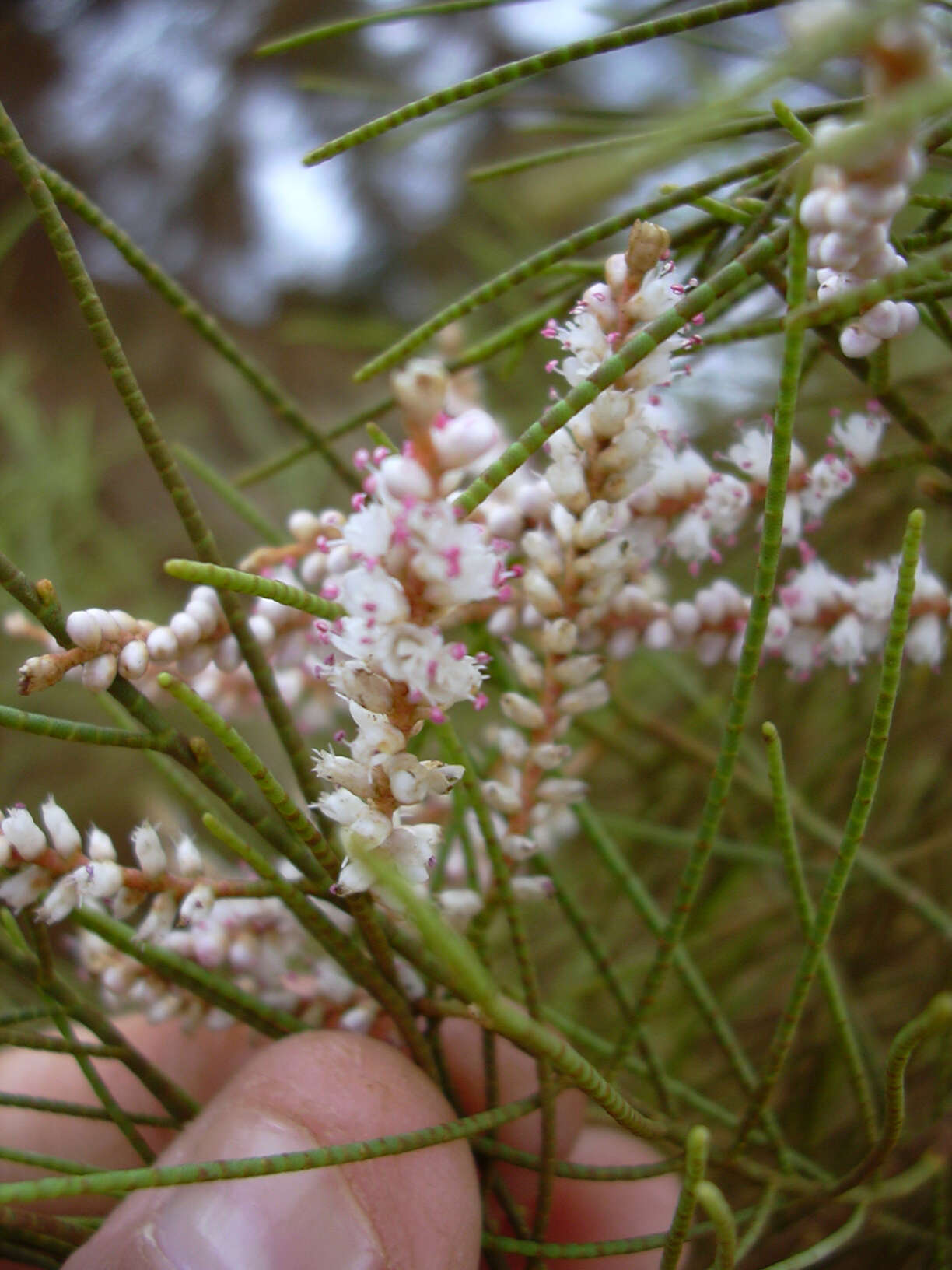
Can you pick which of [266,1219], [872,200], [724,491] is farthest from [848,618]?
[266,1219]

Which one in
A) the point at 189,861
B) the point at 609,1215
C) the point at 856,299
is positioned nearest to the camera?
the point at 856,299

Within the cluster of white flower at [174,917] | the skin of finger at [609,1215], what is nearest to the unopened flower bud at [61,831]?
the cluster of white flower at [174,917]

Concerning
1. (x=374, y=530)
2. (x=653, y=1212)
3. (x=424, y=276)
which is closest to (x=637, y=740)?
(x=653, y=1212)

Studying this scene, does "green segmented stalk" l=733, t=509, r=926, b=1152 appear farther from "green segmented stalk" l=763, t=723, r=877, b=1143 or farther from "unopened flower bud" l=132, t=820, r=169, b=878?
"unopened flower bud" l=132, t=820, r=169, b=878

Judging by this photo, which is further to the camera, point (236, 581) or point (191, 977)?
point (191, 977)

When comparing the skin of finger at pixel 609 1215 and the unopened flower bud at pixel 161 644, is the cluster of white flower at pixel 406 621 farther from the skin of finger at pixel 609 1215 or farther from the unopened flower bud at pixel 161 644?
the skin of finger at pixel 609 1215

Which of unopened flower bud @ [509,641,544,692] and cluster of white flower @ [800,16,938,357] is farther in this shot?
unopened flower bud @ [509,641,544,692]

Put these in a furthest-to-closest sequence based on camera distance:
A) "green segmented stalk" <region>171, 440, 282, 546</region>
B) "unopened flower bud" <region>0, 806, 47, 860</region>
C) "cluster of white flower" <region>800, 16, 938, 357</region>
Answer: "green segmented stalk" <region>171, 440, 282, 546</region>
"unopened flower bud" <region>0, 806, 47, 860</region>
"cluster of white flower" <region>800, 16, 938, 357</region>

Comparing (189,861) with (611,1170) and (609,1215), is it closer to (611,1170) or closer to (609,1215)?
(611,1170)

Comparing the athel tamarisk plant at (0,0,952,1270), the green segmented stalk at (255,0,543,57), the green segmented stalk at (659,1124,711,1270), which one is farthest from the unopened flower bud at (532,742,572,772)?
the green segmented stalk at (255,0,543,57)
